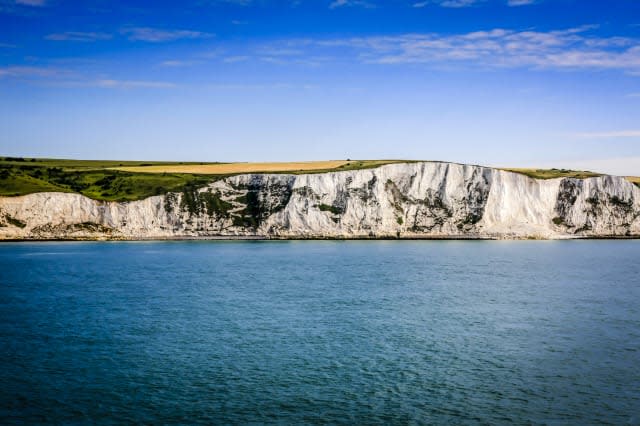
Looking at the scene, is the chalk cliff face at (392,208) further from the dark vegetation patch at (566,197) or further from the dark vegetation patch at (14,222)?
the dark vegetation patch at (14,222)

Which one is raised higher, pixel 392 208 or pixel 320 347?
pixel 392 208

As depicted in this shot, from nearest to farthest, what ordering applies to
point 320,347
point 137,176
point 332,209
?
1. point 320,347
2. point 332,209
3. point 137,176

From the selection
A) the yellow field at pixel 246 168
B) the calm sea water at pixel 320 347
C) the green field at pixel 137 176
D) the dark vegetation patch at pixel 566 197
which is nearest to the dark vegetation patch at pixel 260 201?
the green field at pixel 137 176

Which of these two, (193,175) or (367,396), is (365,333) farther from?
(193,175)

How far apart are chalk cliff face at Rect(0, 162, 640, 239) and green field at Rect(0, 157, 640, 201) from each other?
3.75m

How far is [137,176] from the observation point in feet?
401

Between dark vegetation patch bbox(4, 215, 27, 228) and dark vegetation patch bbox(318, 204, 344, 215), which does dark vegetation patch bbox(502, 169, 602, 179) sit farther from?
dark vegetation patch bbox(4, 215, 27, 228)

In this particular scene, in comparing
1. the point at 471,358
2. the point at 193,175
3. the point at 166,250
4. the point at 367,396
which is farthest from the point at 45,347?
the point at 193,175

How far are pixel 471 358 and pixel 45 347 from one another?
68.6 ft

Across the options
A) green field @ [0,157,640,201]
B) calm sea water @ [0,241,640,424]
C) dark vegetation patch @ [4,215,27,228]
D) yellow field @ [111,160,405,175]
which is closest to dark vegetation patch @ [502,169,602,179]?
green field @ [0,157,640,201]

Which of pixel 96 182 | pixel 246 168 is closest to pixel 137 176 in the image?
pixel 96 182

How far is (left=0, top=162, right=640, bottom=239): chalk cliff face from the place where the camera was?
4377 inches

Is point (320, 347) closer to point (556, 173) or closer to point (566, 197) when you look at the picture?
point (566, 197)

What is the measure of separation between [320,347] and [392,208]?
84462 millimetres
